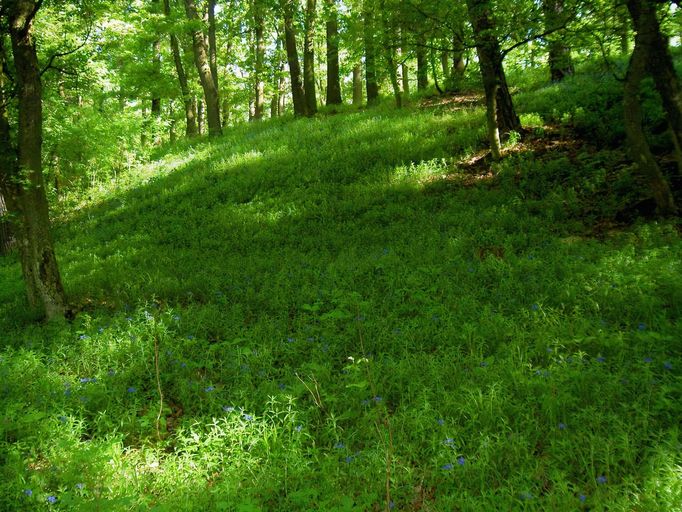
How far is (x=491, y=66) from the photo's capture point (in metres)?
9.64

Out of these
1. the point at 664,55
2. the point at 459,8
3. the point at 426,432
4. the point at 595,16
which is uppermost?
the point at 459,8

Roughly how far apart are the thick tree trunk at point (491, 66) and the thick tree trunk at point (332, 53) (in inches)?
277

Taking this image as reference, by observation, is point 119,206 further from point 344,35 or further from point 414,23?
point 414,23

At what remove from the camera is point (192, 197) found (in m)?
11.9

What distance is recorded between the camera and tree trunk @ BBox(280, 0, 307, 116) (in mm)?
15852

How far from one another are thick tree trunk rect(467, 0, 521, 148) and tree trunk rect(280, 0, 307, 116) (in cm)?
906

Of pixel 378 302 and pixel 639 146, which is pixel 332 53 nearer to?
pixel 639 146

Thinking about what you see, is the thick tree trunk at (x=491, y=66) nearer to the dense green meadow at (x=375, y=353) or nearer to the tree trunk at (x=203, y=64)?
the dense green meadow at (x=375, y=353)

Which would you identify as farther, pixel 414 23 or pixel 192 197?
pixel 192 197

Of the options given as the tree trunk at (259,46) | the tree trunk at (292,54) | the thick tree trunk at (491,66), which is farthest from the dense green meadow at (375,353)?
the tree trunk at (259,46)

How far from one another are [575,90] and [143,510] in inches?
537

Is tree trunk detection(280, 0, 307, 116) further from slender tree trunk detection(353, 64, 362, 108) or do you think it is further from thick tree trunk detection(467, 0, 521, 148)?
thick tree trunk detection(467, 0, 521, 148)

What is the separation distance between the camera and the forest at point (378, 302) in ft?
10.8

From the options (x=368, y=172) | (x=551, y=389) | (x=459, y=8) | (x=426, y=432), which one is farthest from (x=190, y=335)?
(x=459, y=8)
